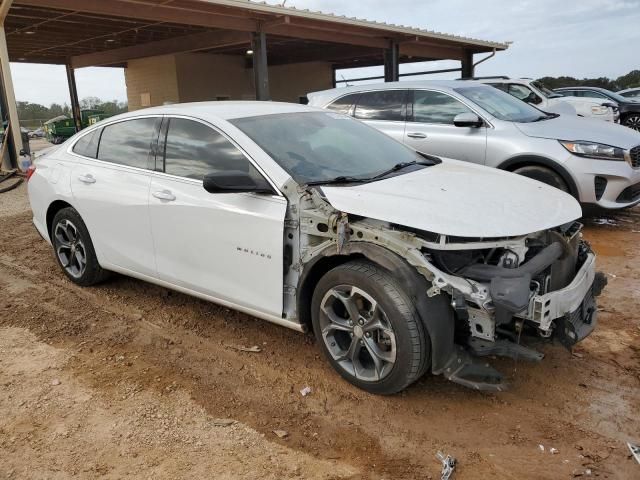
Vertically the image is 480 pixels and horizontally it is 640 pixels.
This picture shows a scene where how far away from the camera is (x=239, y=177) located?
10.7 feet

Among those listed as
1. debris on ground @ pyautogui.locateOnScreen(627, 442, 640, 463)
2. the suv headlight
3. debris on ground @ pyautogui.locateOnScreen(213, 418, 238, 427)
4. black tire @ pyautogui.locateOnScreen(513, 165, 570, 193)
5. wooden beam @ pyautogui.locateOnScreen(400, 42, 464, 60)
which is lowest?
debris on ground @ pyautogui.locateOnScreen(627, 442, 640, 463)

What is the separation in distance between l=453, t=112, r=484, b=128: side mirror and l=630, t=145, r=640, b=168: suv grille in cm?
177

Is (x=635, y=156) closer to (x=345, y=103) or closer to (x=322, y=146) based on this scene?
(x=345, y=103)

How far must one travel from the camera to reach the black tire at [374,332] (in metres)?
2.86

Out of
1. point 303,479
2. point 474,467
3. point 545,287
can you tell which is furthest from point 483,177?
point 303,479

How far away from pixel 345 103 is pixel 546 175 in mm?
2990

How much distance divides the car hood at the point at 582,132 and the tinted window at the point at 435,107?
817 millimetres

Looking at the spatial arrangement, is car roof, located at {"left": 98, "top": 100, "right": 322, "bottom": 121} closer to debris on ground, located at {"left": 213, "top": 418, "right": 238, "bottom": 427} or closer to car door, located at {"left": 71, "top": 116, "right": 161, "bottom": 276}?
car door, located at {"left": 71, "top": 116, "right": 161, "bottom": 276}

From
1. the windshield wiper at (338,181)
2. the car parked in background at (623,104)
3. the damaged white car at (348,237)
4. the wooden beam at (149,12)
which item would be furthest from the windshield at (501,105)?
the car parked in background at (623,104)

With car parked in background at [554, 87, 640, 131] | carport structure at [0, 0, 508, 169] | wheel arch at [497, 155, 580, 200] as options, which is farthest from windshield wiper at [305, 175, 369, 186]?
car parked in background at [554, 87, 640, 131]

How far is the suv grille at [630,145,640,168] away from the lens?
6237 mm

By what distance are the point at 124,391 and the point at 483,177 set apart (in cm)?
273

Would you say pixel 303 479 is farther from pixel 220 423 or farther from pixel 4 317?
pixel 4 317

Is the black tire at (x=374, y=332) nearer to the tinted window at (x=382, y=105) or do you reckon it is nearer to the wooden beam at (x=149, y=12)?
the tinted window at (x=382, y=105)
